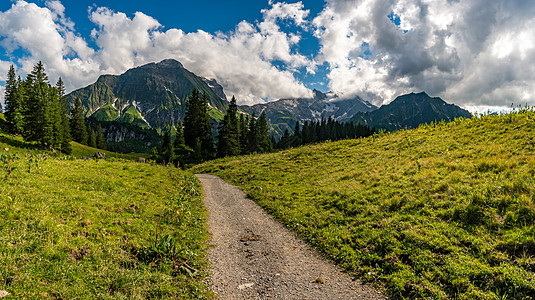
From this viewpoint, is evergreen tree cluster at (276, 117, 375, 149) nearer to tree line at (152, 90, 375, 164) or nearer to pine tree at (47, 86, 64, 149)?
tree line at (152, 90, 375, 164)

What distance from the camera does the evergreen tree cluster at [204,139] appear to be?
6212cm

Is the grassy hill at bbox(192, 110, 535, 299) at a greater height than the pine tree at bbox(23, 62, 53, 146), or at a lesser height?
lesser

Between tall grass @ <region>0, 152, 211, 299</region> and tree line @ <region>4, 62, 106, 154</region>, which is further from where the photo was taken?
tree line @ <region>4, 62, 106, 154</region>

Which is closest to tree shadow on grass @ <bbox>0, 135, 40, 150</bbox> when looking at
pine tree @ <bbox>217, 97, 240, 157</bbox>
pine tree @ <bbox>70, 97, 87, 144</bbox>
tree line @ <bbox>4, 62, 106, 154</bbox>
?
tree line @ <bbox>4, 62, 106, 154</bbox>

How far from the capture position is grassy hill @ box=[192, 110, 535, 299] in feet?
23.3

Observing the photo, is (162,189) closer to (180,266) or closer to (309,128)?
(180,266)

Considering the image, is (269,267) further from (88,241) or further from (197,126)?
(197,126)

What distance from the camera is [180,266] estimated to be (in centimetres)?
834

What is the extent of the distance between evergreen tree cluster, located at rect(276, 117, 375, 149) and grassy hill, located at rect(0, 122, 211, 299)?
11275cm

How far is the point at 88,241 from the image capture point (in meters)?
7.83

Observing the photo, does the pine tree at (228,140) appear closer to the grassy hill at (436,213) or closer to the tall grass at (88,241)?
the grassy hill at (436,213)

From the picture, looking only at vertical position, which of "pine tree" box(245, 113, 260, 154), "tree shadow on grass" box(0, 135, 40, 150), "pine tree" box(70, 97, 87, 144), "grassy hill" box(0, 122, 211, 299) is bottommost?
"grassy hill" box(0, 122, 211, 299)

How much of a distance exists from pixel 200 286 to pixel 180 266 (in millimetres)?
1235

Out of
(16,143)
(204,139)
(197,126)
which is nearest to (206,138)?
(204,139)
